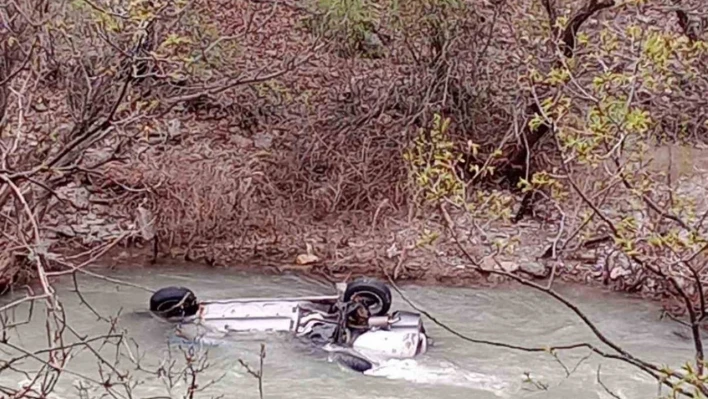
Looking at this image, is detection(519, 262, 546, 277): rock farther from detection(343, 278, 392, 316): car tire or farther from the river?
detection(343, 278, 392, 316): car tire

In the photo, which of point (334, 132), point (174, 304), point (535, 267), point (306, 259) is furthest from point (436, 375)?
point (334, 132)

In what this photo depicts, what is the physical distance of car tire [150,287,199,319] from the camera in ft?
27.3

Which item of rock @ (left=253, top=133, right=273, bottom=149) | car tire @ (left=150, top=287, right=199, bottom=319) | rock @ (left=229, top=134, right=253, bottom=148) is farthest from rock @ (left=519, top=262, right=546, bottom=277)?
rock @ (left=229, top=134, right=253, bottom=148)

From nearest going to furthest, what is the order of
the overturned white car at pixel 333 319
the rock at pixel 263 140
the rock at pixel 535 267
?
the overturned white car at pixel 333 319 < the rock at pixel 535 267 < the rock at pixel 263 140

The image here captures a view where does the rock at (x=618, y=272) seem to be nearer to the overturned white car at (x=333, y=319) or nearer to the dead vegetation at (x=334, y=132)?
the dead vegetation at (x=334, y=132)

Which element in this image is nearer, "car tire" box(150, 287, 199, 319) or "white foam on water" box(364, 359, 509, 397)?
"white foam on water" box(364, 359, 509, 397)

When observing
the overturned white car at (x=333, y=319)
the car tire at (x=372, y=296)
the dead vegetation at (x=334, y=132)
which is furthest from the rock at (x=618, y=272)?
the car tire at (x=372, y=296)

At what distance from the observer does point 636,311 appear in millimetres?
9125

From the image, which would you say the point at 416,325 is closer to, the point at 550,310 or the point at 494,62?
the point at 550,310

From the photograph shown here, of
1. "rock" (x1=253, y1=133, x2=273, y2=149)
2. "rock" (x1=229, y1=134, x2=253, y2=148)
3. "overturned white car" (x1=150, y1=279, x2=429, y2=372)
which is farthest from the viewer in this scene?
"rock" (x1=229, y1=134, x2=253, y2=148)

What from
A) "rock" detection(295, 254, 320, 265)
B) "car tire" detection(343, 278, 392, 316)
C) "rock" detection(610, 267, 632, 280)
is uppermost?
"rock" detection(610, 267, 632, 280)

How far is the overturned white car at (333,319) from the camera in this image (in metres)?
7.64

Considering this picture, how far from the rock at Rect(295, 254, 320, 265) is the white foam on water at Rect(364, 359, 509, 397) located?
276 cm

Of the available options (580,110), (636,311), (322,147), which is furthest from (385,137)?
(636,311)
